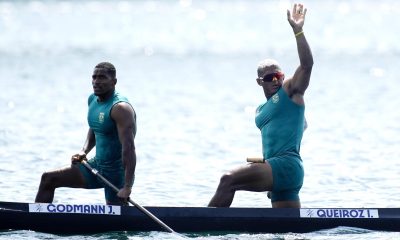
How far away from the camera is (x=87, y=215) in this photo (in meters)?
18.1

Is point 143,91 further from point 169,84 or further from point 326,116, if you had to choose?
point 326,116

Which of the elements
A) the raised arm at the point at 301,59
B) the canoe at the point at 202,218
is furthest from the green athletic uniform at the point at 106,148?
the raised arm at the point at 301,59

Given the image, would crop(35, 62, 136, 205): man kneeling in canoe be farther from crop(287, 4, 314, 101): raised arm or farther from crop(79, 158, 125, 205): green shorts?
crop(287, 4, 314, 101): raised arm

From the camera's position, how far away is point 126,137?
17.5m

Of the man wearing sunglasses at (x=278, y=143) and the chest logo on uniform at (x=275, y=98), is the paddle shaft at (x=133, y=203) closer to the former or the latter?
the man wearing sunglasses at (x=278, y=143)


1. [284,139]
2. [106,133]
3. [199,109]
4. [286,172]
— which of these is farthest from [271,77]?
[199,109]

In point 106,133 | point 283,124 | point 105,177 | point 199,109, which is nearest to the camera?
point 283,124

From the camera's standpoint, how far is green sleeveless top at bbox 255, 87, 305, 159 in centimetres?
1780

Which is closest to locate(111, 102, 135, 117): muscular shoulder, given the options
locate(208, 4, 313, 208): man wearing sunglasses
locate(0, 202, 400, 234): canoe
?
locate(0, 202, 400, 234): canoe

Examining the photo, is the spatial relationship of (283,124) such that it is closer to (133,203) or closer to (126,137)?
(126,137)

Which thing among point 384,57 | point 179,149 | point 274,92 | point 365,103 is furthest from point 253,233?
point 384,57

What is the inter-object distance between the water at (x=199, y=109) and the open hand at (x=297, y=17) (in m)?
2.89

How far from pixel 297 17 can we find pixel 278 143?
1762 millimetres

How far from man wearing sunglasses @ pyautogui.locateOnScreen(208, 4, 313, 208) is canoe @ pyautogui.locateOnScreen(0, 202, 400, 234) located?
251 mm
